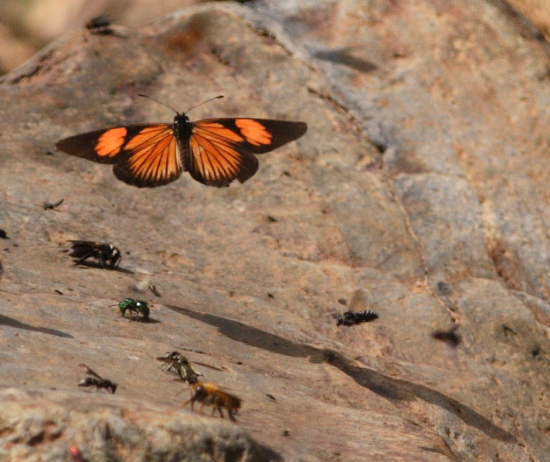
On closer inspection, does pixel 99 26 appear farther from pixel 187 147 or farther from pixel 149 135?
pixel 187 147

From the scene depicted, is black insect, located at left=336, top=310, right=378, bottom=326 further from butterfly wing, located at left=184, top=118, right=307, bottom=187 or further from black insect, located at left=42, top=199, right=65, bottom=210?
black insect, located at left=42, top=199, right=65, bottom=210

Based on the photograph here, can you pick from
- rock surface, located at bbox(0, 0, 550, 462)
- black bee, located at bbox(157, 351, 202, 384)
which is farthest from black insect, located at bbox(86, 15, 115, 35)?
black bee, located at bbox(157, 351, 202, 384)

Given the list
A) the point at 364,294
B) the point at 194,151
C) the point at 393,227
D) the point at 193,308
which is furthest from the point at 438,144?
the point at 193,308

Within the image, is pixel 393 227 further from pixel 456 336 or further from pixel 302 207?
pixel 456 336

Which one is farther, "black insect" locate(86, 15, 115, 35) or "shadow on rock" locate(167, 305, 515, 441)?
"black insect" locate(86, 15, 115, 35)

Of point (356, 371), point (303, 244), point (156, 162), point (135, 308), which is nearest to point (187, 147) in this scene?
Result: point (156, 162)

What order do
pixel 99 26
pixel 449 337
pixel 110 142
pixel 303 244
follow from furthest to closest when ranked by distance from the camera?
pixel 99 26 < pixel 303 244 < pixel 449 337 < pixel 110 142
